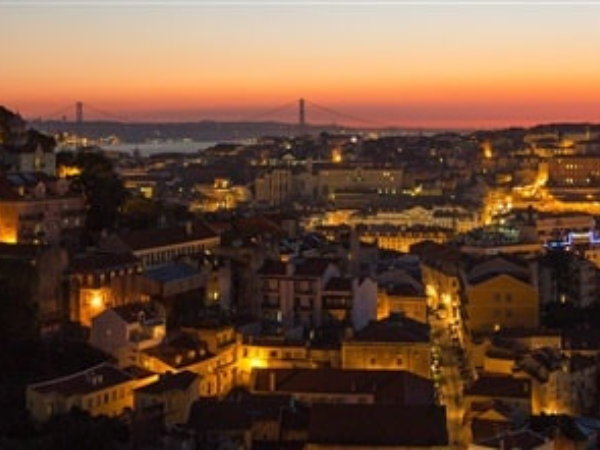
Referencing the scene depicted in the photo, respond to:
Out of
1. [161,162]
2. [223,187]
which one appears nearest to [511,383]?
[223,187]

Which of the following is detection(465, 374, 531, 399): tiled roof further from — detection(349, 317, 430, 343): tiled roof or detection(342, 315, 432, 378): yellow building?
detection(349, 317, 430, 343): tiled roof

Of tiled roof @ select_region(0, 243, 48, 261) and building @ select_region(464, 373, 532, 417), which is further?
tiled roof @ select_region(0, 243, 48, 261)

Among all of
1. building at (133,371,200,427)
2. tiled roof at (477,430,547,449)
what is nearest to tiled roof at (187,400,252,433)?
building at (133,371,200,427)

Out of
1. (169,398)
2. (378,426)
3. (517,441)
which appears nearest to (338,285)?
(169,398)

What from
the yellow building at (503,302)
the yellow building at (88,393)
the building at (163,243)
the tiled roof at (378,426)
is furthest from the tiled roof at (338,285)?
the tiled roof at (378,426)

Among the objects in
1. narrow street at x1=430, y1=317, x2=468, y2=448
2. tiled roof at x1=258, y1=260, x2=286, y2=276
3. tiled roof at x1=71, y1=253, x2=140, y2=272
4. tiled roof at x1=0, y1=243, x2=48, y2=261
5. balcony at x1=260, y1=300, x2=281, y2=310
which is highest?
tiled roof at x1=0, y1=243, x2=48, y2=261

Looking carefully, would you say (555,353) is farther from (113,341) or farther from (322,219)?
(322,219)

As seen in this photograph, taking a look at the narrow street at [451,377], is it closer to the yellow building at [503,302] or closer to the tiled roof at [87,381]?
the yellow building at [503,302]
